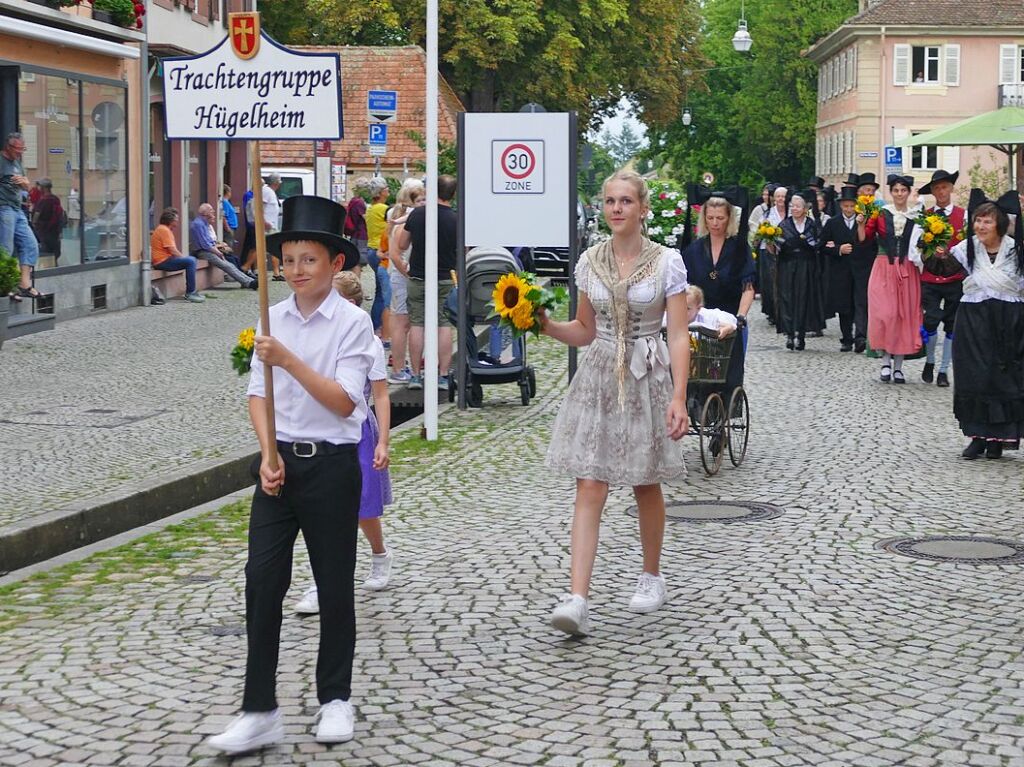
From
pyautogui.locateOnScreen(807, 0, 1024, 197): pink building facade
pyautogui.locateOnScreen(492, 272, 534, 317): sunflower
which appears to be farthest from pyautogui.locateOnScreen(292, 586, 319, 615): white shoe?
pyautogui.locateOnScreen(807, 0, 1024, 197): pink building facade

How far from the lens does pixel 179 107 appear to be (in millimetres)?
8734

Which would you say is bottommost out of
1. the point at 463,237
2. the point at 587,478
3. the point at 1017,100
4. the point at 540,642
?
the point at 540,642

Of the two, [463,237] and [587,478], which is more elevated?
[463,237]

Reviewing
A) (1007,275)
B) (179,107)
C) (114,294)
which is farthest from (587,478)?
(114,294)

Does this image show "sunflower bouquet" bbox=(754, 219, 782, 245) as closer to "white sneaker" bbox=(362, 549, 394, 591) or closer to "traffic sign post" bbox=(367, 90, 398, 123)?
"traffic sign post" bbox=(367, 90, 398, 123)

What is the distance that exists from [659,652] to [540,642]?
1.52 feet

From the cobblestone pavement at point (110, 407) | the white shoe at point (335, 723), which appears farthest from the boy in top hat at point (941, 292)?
the white shoe at point (335, 723)

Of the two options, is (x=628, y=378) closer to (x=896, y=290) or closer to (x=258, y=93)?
(x=258, y=93)

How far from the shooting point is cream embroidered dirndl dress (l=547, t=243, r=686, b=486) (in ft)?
23.8

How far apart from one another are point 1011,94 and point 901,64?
→ 467 cm

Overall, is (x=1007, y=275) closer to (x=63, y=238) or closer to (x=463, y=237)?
(x=463, y=237)

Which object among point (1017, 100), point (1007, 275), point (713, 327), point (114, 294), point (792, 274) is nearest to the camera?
point (713, 327)

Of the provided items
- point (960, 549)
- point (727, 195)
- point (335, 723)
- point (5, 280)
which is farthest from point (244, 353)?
point (5, 280)

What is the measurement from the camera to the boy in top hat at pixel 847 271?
20.9 metres
